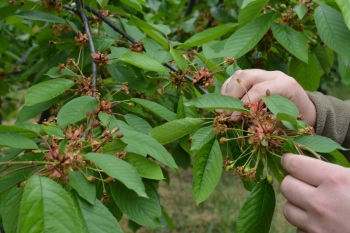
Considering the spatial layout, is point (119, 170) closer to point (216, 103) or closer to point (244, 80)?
point (216, 103)

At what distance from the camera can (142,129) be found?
1.09 metres

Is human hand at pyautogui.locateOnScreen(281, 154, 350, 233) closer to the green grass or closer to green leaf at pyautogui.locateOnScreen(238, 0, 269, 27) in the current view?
green leaf at pyautogui.locateOnScreen(238, 0, 269, 27)

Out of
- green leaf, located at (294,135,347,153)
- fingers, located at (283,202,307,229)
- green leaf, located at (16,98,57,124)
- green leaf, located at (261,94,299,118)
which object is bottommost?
fingers, located at (283,202,307,229)

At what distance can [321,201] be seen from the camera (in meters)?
0.89

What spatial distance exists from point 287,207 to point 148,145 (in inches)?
14.1

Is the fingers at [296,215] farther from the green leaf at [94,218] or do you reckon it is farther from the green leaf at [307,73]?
the green leaf at [307,73]

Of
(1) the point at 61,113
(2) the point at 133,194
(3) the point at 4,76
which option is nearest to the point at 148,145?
(2) the point at 133,194

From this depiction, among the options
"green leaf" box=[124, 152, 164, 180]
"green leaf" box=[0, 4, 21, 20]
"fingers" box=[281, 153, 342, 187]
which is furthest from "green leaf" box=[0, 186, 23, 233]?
"green leaf" box=[0, 4, 21, 20]

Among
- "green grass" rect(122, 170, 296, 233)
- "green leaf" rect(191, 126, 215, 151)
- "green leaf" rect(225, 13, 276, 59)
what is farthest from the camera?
"green grass" rect(122, 170, 296, 233)

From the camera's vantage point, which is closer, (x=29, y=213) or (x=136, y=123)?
(x=29, y=213)

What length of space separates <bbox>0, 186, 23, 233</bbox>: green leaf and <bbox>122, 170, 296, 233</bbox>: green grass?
9.48ft

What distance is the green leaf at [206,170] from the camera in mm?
958

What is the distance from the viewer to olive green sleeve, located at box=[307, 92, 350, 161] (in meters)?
1.24

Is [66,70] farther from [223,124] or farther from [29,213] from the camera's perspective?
[29,213]
